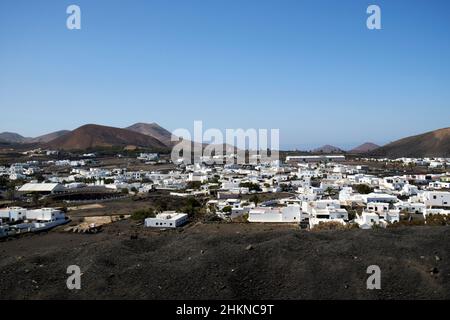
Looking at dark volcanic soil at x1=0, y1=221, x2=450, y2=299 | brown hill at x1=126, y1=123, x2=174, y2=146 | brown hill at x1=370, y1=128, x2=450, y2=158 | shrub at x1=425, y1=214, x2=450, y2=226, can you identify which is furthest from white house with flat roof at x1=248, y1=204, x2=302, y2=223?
brown hill at x1=126, y1=123, x2=174, y2=146

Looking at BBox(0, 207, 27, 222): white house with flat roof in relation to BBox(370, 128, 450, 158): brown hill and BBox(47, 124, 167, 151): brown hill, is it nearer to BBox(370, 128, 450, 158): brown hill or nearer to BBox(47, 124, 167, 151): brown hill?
BBox(47, 124, 167, 151): brown hill

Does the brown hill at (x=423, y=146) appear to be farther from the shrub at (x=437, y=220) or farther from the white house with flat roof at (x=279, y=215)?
the white house with flat roof at (x=279, y=215)

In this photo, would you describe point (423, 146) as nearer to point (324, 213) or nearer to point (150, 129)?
point (324, 213)

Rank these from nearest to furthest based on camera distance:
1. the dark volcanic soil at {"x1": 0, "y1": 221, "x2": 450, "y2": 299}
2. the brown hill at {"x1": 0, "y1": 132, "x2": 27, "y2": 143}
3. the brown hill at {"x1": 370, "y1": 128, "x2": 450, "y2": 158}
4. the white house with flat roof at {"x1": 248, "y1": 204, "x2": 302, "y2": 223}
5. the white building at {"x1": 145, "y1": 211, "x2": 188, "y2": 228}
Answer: the dark volcanic soil at {"x1": 0, "y1": 221, "x2": 450, "y2": 299} → the white building at {"x1": 145, "y1": 211, "x2": 188, "y2": 228} → the white house with flat roof at {"x1": 248, "y1": 204, "x2": 302, "y2": 223} → the brown hill at {"x1": 370, "y1": 128, "x2": 450, "y2": 158} → the brown hill at {"x1": 0, "y1": 132, "x2": 27, "y2": 143}

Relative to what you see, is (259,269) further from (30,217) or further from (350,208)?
(30,217)

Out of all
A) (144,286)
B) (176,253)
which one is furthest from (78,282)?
(176,253)

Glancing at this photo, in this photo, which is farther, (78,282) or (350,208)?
(350,208)

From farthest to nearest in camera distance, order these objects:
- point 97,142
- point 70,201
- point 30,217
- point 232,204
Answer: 1. point 97,142
2. point 70,201
3. point 232,204
4. point 30,217
